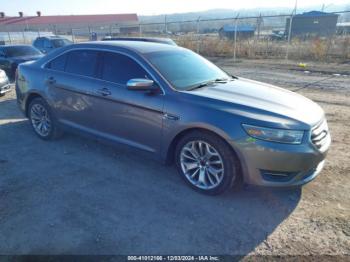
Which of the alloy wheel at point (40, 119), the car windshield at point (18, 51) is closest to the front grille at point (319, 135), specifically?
the alloy wheel at point (40, 119)

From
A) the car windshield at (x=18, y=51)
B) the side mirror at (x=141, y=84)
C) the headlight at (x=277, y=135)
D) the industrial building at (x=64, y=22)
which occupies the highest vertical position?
the industrial building at (x=64, y=22)

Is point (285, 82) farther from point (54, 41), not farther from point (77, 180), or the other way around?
point (54, 41)

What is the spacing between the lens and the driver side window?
12.9 ft

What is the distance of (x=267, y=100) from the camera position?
3.50 meters

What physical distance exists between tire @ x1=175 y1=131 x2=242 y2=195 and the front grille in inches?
33.5

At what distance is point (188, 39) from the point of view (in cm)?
2097

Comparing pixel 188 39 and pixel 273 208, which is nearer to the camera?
pixel 273 208

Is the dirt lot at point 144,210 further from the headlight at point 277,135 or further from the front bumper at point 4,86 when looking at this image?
the front bumper at point 4,86

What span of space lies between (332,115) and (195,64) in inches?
149

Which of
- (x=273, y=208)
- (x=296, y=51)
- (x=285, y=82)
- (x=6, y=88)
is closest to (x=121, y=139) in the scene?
(x=273, y=208)

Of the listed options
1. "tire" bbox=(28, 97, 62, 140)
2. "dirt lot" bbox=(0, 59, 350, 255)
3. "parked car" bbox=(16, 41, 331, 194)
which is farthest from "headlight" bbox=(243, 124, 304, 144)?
"tire" bbox=(28, 97, 62, 140)

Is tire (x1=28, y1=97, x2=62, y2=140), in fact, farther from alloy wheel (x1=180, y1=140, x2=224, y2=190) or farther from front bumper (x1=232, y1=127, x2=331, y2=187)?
front bumper (x1=232, y1=127, x2=331, y2=187)

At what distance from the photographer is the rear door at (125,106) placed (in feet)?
12.1

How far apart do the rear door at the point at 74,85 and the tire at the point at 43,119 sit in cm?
25
